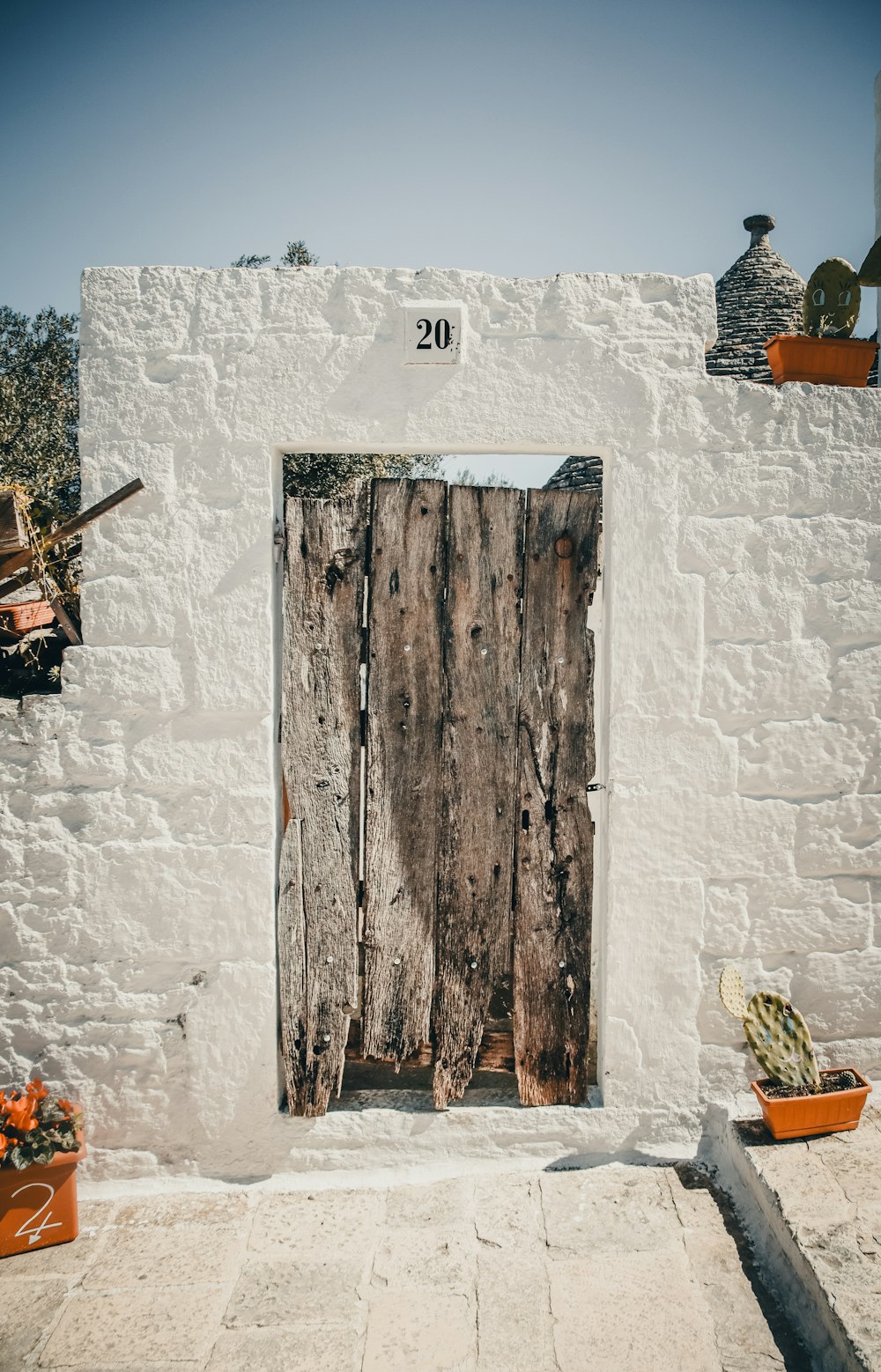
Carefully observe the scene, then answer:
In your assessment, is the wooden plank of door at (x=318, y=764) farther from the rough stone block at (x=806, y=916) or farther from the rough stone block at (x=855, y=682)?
the rough stone block at (x=855, y=682)

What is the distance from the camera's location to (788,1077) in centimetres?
259

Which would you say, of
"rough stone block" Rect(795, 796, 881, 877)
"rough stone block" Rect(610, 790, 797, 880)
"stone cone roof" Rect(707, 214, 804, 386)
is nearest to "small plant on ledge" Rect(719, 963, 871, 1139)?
"rough stone block" Rect(610, 790, 797, 880)

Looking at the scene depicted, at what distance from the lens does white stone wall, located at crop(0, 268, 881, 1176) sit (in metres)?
2.61

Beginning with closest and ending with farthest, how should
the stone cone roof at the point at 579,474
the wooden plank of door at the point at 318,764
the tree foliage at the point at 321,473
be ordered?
the wooden plank of door at the point at 318,764 < the stone cone roof at the point at 579,474 < the tree foliage at the point at 321,473

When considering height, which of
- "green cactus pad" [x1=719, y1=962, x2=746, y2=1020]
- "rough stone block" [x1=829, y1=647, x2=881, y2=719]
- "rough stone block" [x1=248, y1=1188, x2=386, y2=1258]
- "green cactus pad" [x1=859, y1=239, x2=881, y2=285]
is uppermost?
"green cactus pad" [x1=859, y1=239, x2=881, y2=285]

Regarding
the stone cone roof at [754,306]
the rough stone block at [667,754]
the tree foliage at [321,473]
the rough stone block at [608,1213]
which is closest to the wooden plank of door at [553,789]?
the rough stone block at [667,754]

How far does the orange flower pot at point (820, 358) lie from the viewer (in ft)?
9.18

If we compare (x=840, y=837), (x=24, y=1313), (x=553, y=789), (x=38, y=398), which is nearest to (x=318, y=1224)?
(x=24, y=1313)

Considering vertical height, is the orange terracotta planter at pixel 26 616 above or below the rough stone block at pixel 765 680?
above

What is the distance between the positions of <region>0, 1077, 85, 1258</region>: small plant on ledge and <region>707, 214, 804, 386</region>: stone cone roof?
21.7 ft

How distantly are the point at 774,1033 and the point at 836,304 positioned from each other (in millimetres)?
2329

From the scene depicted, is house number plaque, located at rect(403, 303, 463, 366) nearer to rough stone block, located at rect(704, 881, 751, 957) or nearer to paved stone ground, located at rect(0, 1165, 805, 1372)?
rough stone block, located at rect(704, 881, 751, 957)

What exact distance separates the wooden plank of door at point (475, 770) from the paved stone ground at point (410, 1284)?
16.6 inches

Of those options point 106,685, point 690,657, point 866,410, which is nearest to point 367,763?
point 106,685
